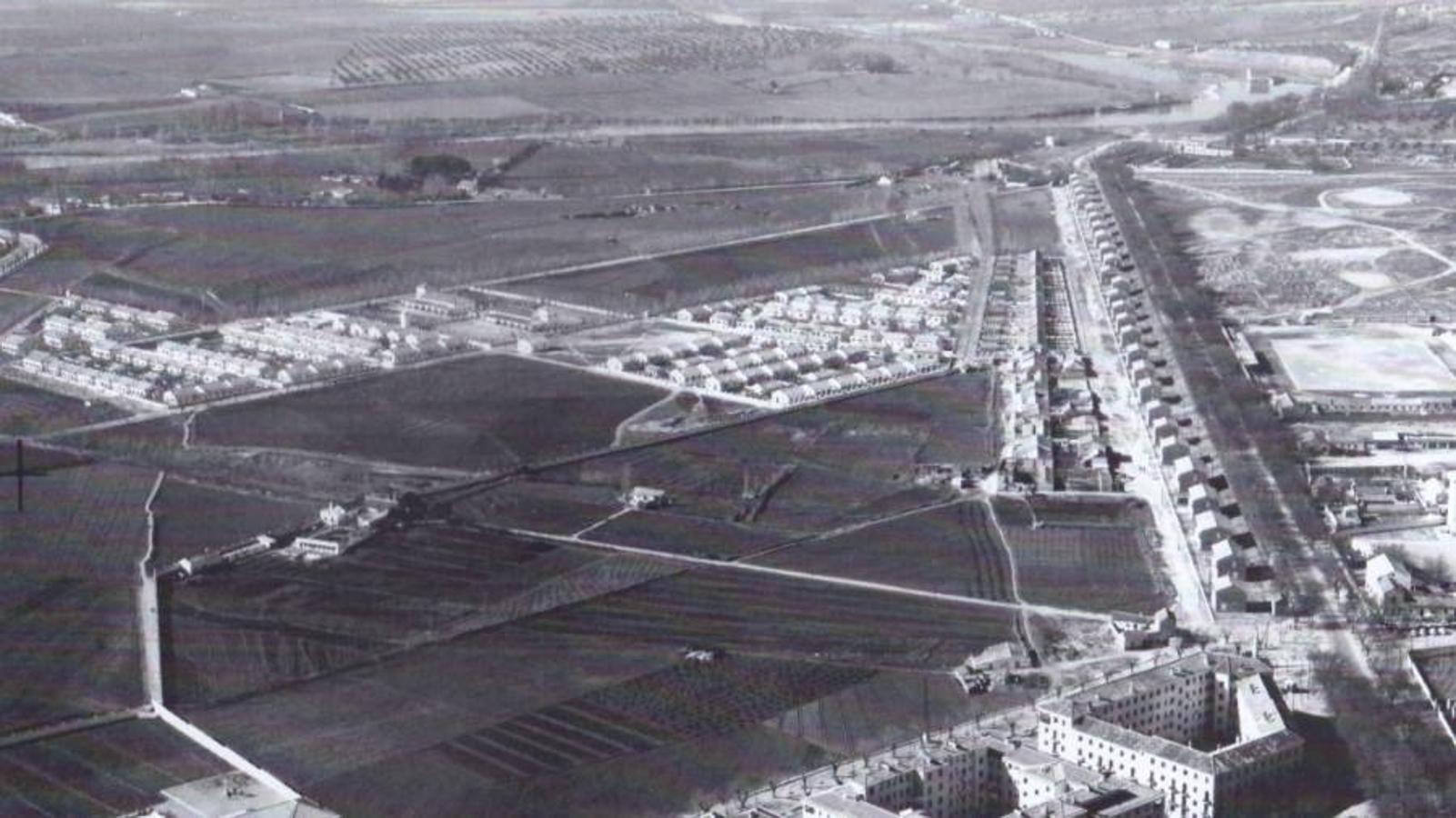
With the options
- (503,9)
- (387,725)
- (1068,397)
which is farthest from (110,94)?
(387,725)

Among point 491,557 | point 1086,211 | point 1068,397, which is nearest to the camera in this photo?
point 491,557

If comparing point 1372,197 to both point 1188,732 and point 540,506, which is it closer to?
point 540,506

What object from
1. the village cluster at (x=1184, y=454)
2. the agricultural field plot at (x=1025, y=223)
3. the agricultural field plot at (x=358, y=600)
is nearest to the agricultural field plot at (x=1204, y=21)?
the agricultural field plot at (x=1025, y=223)

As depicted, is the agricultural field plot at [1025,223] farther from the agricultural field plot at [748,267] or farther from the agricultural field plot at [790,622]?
the agricultural field plot at [790,622]

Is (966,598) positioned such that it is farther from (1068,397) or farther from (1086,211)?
(1086,211)

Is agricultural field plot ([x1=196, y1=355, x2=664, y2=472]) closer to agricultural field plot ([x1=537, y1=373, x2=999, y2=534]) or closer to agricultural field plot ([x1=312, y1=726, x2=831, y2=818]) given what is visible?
agricultural field plot ([x1=537, y1=373, x2=999, y2=534])

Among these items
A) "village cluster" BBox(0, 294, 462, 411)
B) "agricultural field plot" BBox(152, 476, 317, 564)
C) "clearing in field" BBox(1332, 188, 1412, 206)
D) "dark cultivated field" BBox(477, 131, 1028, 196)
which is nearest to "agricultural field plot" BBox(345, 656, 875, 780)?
"agricultural field plot" BBox(152, 476, 317, 564)
